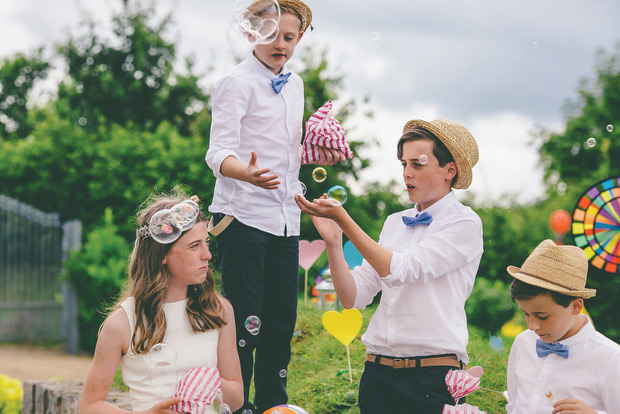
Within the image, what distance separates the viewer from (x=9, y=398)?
520 centimetres

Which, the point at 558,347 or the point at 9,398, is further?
the point at 9,398

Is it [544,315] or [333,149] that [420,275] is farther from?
[333,149]

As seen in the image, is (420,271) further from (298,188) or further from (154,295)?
(154,295)

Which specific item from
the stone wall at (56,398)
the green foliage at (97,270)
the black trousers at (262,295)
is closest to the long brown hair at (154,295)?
the black trousers at (262,295)

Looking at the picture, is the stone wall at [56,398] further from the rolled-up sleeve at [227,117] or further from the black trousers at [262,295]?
the rolled-up sleeve at [227,117]

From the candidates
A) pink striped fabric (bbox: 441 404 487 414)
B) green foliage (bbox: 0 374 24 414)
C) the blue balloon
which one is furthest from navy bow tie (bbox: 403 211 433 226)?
green foliage (bbox: 0 374 24 414)

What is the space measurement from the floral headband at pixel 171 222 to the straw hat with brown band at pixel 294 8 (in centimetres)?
89

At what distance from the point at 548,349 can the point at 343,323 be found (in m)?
1.42

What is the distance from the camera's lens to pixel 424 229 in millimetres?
2721

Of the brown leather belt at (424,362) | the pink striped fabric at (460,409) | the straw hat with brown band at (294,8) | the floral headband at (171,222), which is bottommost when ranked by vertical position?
the pink striped fabric at (460,409)

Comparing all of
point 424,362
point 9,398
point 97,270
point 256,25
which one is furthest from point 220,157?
point 97,270

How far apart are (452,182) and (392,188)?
6630 millimetres

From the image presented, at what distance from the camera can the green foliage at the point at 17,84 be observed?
73.4ft

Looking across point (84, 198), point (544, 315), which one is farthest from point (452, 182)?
point (84, 198)
